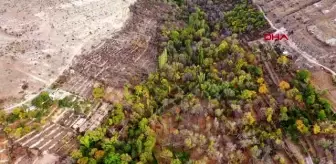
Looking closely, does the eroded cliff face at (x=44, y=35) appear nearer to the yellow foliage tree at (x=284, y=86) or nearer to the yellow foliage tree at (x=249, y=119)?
the yellow foliage tree at (x=249, y=119)

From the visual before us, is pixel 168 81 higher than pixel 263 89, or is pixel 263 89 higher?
pixel 168 81

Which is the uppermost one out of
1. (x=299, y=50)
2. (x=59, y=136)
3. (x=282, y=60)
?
(x=282, y=60)

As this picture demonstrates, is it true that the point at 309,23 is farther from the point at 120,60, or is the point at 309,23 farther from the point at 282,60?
the point at 120,60

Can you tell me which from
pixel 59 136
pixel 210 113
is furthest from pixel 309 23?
pixel 59 136

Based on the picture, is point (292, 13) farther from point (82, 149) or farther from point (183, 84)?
point (82, 149)

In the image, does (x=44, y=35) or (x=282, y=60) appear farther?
(x=44, y=35)

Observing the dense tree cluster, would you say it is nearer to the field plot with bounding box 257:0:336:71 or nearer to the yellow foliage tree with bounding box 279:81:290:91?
the yellow foliage tree with bounding box 279:81:290:91
